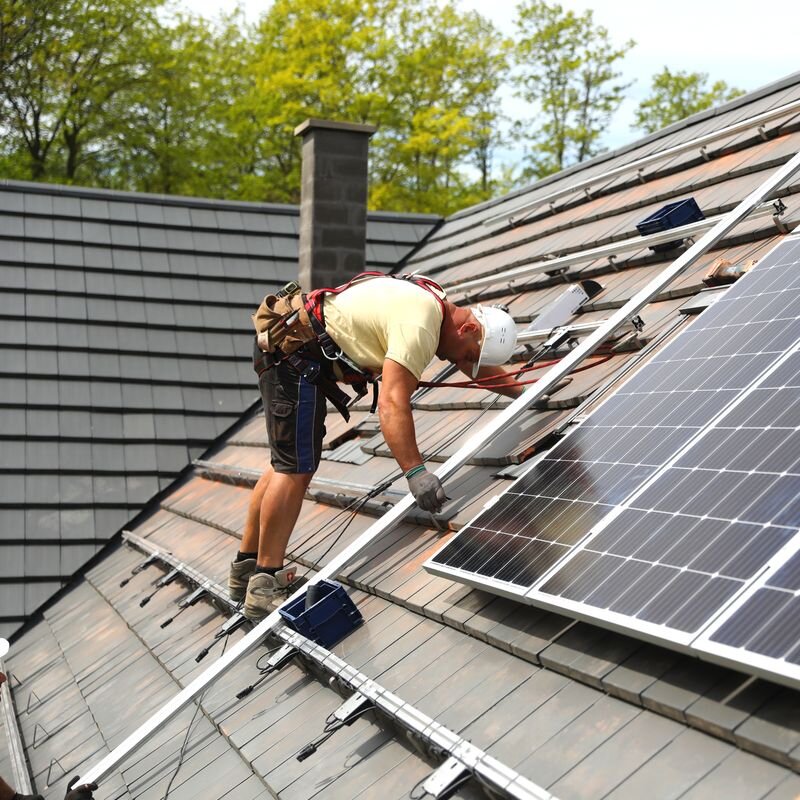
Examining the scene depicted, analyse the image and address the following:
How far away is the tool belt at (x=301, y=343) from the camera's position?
14.5ft

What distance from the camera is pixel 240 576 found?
4.78m

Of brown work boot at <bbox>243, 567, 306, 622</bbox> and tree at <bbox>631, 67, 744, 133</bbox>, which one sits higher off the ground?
tree at <bbox>631, 67, 744, 133</bbox>

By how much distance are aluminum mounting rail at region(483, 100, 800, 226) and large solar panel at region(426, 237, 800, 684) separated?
92.0 inches

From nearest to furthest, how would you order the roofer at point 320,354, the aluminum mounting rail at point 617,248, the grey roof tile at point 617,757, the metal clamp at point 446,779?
the grey roof tile at point 617,757 < the metal clamp at point 446,779 < the roofer at point 320,354 < the aluminum mounting rail at point 617,248

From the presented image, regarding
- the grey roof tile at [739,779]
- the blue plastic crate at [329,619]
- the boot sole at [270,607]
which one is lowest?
the boot sole at [270,607]

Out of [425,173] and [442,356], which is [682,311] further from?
A: [425,173]

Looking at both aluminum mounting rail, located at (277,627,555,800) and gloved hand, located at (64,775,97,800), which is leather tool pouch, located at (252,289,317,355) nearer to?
aluminum mounting rail, located at (277,627,555,800)

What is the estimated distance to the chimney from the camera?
29.2 feet

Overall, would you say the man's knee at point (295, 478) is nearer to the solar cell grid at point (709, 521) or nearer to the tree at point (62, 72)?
the solar cell grid at point (709, 521)

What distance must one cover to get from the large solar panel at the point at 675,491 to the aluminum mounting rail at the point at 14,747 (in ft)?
7.95

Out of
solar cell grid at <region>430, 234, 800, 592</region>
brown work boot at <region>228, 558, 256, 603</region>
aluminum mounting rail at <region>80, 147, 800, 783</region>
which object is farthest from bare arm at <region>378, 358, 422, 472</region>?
brown work boot at <region>228, 558, 256, 603</region>

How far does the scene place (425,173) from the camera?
31.8m

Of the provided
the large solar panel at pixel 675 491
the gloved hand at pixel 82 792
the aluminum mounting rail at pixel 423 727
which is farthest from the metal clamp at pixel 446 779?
the gloved hand at pixel 82 792

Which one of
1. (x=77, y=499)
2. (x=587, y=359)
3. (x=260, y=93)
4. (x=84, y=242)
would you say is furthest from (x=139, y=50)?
(x=587, y=359)
